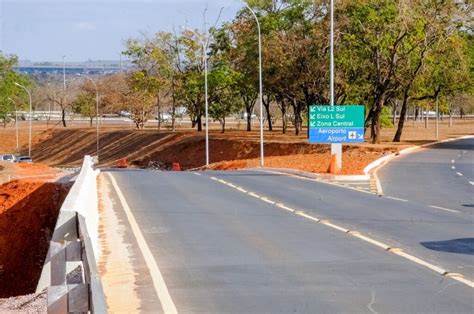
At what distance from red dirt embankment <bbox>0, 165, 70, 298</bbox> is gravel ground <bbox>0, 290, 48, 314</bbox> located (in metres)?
4.75

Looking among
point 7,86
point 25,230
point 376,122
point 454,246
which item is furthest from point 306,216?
point 7,86

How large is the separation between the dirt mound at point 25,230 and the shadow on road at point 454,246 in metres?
9.15

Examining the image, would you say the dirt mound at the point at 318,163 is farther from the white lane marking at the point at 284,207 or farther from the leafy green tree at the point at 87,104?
the leafy green tree at the point at 87,104

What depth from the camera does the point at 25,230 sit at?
2475 cm

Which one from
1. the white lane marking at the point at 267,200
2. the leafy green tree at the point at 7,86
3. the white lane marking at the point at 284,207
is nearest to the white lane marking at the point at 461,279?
the white lane marking at the point at 284,207

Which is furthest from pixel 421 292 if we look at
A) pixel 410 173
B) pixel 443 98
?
pixel 443 98

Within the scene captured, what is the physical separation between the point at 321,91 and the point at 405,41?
8026 millimetres

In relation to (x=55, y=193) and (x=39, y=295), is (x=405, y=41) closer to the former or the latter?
(x=55, y=193)

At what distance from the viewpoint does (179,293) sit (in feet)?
31.3

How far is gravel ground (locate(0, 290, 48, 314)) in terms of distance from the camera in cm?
1152

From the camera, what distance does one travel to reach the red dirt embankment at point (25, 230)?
63.7 ft

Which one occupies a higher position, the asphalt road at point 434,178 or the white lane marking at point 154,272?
the white lane marking at point 154,272

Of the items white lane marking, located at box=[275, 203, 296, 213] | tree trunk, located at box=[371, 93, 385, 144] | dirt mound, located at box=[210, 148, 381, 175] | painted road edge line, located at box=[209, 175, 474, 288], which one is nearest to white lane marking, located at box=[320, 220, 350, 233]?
painted road edge line, located at box=[209, 175, 474, 288]

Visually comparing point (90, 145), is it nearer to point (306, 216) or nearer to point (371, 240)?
point (306, 216)
